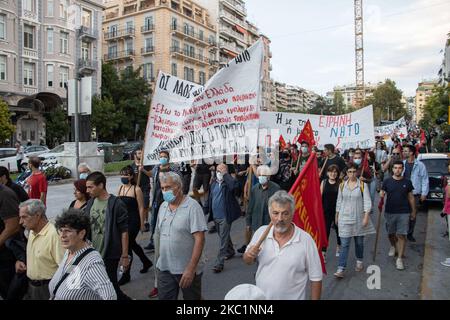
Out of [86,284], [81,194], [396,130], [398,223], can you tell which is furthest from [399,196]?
[396,130]

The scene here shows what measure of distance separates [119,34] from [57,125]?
2740 cm

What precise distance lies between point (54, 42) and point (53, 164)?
21607 mm

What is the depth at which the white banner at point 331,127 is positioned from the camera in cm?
1050

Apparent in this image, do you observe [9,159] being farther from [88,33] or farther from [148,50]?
[148,50]

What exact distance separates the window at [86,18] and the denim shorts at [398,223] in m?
37.1

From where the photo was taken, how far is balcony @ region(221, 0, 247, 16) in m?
67.6

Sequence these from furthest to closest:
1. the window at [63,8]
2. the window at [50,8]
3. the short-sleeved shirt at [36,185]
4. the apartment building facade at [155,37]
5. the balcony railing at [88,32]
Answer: the apartment building facade at [155,37] < the balcony railing at [88,32] < the window at [63,8] < the window at [50,8] < the short-sleeved shirt at [36,185]

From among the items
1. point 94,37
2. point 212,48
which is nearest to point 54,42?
point 94,37

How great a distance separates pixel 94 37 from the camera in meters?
38.1

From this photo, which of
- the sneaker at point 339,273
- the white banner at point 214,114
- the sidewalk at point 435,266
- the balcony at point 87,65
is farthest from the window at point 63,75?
the sneaker at point 339,273

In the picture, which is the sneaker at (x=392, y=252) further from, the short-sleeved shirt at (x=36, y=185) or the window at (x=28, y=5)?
the window at (x=28, y=5)
